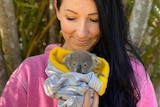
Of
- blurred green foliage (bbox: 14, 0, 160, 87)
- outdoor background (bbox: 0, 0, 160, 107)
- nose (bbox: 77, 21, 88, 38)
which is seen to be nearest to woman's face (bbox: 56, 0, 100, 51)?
nose (bbox: 77, 21, 88, 38)

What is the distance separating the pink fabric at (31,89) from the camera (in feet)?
5.61

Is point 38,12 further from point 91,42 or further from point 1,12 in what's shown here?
point 91,42

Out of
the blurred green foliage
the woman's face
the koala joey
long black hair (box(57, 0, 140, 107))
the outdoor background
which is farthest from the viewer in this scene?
the blurred green foliage

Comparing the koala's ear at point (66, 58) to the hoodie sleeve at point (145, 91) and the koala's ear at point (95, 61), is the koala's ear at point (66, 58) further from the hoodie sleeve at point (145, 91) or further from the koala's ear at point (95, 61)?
the hoodie sleeve at point (145, 91)

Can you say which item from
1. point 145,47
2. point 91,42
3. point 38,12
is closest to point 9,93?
point 91,42

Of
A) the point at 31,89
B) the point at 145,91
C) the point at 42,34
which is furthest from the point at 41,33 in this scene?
the point at 145,91

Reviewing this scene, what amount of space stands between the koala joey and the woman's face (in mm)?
110

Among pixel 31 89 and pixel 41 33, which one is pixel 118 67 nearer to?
pixel 31 89

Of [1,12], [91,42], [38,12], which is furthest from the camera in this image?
[38,12]

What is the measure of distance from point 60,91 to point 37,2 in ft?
3.54

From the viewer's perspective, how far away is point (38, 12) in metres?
2.45

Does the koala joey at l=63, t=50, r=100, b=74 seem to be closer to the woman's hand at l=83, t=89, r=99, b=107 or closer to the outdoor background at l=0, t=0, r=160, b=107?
the woman's hand at l=83, t=89, r=99, b=107

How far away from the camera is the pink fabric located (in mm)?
1710

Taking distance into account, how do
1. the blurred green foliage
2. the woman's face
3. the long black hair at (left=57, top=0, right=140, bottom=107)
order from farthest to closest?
the blurred green foliage → the long black hair at (left=57, top=0, right=140, bottom=107) → the woman's face
